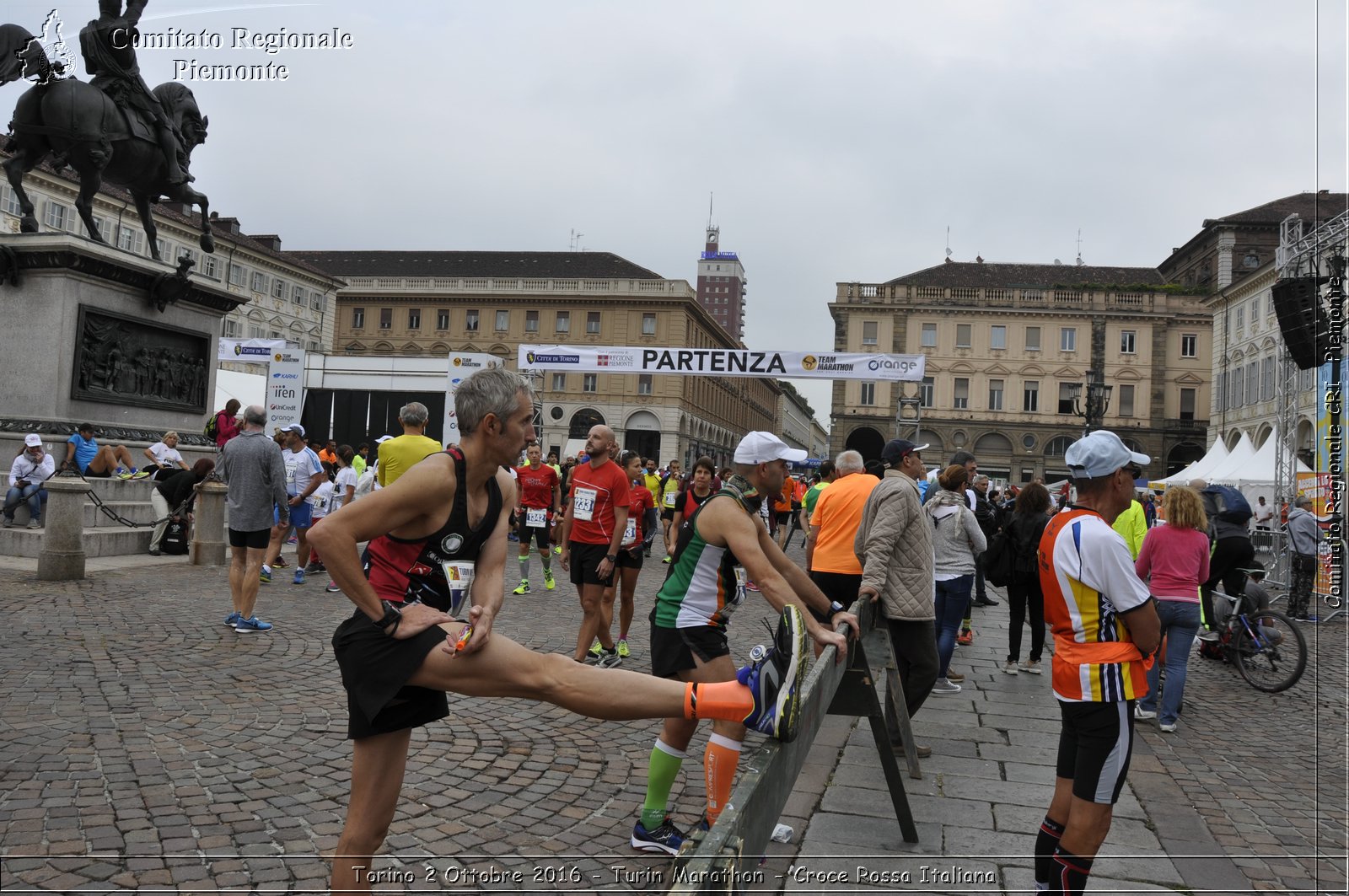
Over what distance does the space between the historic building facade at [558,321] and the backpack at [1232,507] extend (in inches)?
2122

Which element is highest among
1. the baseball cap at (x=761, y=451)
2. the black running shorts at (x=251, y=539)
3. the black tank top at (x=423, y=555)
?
the baseball cap at (x=761, y=451)

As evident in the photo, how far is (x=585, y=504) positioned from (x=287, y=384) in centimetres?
2105

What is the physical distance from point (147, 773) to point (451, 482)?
9.10 ft

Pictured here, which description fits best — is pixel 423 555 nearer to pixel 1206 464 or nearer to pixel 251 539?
pixel 251 539

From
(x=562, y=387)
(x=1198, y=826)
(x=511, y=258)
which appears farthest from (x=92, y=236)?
(x=511, y=258)

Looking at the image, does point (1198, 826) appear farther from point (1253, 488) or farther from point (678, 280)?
point (678, 280)

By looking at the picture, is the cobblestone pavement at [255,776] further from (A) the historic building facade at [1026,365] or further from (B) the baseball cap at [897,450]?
(A) the historic building facade at [1026,365]

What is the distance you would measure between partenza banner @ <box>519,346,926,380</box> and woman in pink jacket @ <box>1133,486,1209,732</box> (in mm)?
17337

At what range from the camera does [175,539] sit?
12.1 meters

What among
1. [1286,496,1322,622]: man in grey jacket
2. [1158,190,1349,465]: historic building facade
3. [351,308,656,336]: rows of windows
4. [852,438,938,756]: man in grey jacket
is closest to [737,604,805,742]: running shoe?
[852,438,938,756]: man in grey jacket

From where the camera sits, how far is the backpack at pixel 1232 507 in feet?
29.8


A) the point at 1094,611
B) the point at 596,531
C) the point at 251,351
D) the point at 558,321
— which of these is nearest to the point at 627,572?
the point at 596,531

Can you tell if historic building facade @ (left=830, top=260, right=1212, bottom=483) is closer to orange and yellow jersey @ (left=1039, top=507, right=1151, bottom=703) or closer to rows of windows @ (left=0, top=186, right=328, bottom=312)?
rows of windows @ (left=0, top=186, right=328, bottom=312)

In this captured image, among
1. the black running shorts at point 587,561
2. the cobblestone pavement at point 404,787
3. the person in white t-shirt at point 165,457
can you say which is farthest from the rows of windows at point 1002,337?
the black running shorts at point 587,561
